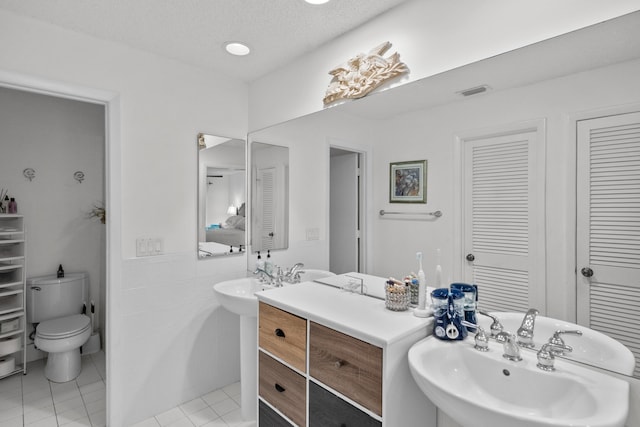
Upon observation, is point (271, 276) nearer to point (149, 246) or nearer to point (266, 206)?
point (266, 206)

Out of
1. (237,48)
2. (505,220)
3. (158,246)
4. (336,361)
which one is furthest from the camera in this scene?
(158,246)

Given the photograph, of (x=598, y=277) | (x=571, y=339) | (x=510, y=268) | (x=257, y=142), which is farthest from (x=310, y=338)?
(x=257, y=142)

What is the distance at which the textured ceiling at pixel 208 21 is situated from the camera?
1.62 metres

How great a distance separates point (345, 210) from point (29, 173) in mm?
2914

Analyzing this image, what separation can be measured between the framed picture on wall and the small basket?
0.42 metres

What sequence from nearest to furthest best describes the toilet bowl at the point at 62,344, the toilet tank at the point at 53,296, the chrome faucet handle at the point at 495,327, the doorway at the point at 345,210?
the chrome faucet handle at the point at 495,327 < the doorway at the point at 345,210 < the toilet bowl at the point at 62,344 < the toilet tank at the point at 53,296

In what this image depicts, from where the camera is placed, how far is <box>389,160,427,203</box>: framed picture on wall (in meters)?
1.54

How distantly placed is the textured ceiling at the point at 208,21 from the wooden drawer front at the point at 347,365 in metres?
1.53

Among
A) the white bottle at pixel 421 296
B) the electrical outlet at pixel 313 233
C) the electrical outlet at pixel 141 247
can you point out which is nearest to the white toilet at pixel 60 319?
the electrical outlet at pixel 141 247

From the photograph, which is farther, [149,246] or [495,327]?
[149,246]

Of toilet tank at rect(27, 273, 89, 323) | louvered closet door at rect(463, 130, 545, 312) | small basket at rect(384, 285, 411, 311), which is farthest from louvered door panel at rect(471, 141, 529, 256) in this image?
toilet tank at rect(27, 273, 89, 323)

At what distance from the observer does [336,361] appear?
1.39m

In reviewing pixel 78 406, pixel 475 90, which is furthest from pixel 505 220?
pixel 78 406

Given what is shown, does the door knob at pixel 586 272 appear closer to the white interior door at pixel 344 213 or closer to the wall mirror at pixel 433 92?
the wall mirror at pixel 433 92
